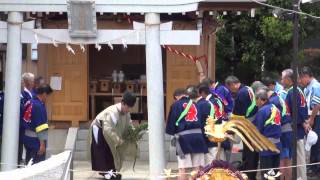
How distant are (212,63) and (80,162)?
12.7ft

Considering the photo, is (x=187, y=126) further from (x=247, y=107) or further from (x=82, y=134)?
(x=82, y=134)

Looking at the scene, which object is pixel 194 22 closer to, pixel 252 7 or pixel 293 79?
pixel 252 7

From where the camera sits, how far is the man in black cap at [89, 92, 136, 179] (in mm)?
11141

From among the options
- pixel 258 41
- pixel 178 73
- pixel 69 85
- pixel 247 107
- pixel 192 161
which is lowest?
pixel 192 161

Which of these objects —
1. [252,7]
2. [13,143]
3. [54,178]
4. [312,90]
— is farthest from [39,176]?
[252,7]

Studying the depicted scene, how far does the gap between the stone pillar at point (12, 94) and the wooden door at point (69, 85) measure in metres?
4.77

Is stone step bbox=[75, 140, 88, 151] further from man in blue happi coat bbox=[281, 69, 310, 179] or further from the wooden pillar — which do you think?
man in blue happi coat bbox=[281, 69, 310, 179]

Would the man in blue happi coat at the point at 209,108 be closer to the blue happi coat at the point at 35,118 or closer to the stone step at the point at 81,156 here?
the blue happi coat at the point at 35,118

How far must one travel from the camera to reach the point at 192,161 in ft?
34.0

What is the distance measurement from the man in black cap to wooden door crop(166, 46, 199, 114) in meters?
3.82

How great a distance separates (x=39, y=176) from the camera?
16.3 feet

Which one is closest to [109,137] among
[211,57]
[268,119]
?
[268,119]

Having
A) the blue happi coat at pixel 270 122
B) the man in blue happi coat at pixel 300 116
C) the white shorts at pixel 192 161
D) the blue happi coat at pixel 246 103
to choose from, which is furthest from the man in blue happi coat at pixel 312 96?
the white shorts at pixel 192 161

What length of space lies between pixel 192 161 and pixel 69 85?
5734mm
